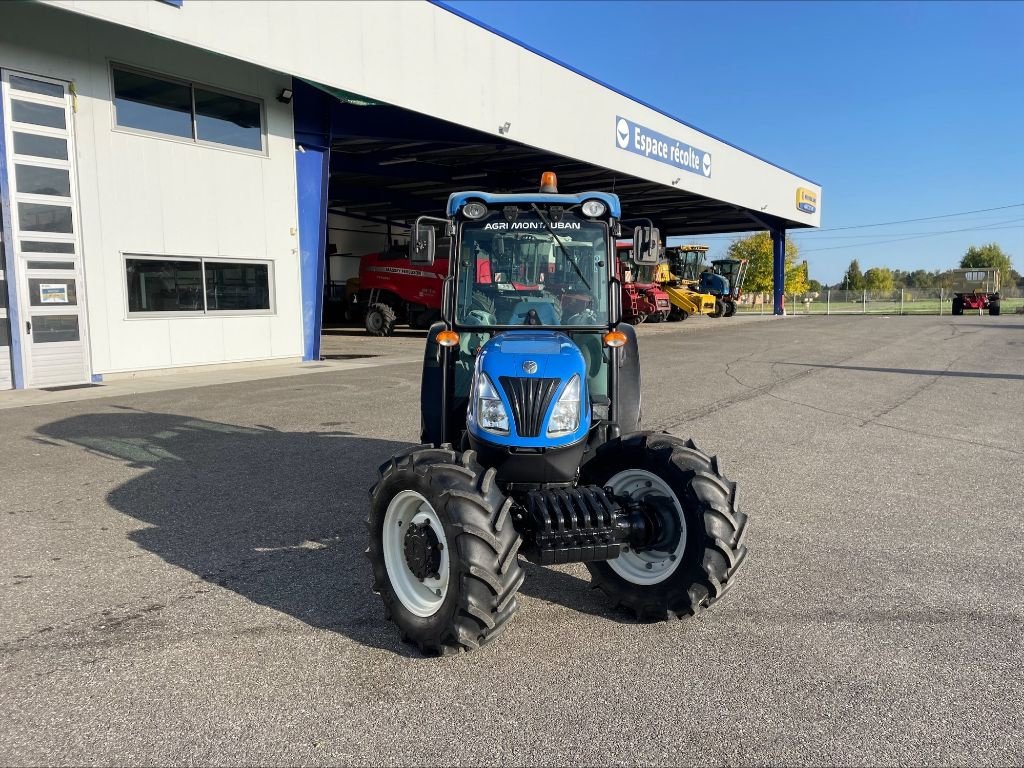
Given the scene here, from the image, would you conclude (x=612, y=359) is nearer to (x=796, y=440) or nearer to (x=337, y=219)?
(x=796, y=440)

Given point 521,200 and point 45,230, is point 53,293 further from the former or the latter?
point 521,200

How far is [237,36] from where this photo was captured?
1302cm

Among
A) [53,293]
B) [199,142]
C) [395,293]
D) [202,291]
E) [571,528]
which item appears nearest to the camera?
[571,528]

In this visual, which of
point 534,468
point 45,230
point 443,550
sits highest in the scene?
point 45,230

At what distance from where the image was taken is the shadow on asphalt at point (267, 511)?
4.02m

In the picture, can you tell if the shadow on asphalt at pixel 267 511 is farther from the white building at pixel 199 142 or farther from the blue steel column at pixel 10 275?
the white building at pixel 199 142

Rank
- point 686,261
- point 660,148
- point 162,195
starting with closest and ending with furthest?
point 162,195
point 660,148
point 686,261

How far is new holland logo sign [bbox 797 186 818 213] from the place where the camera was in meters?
40.6

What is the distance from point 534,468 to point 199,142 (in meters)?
13.2

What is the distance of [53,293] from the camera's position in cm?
1246

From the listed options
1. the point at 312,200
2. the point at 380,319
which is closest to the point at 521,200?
the point at 312,200

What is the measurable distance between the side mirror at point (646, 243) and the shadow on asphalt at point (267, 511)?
205 centimetres

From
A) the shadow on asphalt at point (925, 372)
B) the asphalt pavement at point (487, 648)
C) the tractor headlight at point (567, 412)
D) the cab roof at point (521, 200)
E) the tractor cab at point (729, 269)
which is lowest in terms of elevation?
the asphalt pavement at point (487, 648)

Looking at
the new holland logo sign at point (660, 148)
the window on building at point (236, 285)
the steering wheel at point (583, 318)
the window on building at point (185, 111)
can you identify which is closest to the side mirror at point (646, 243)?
the steering wheel at point (583, 318)
